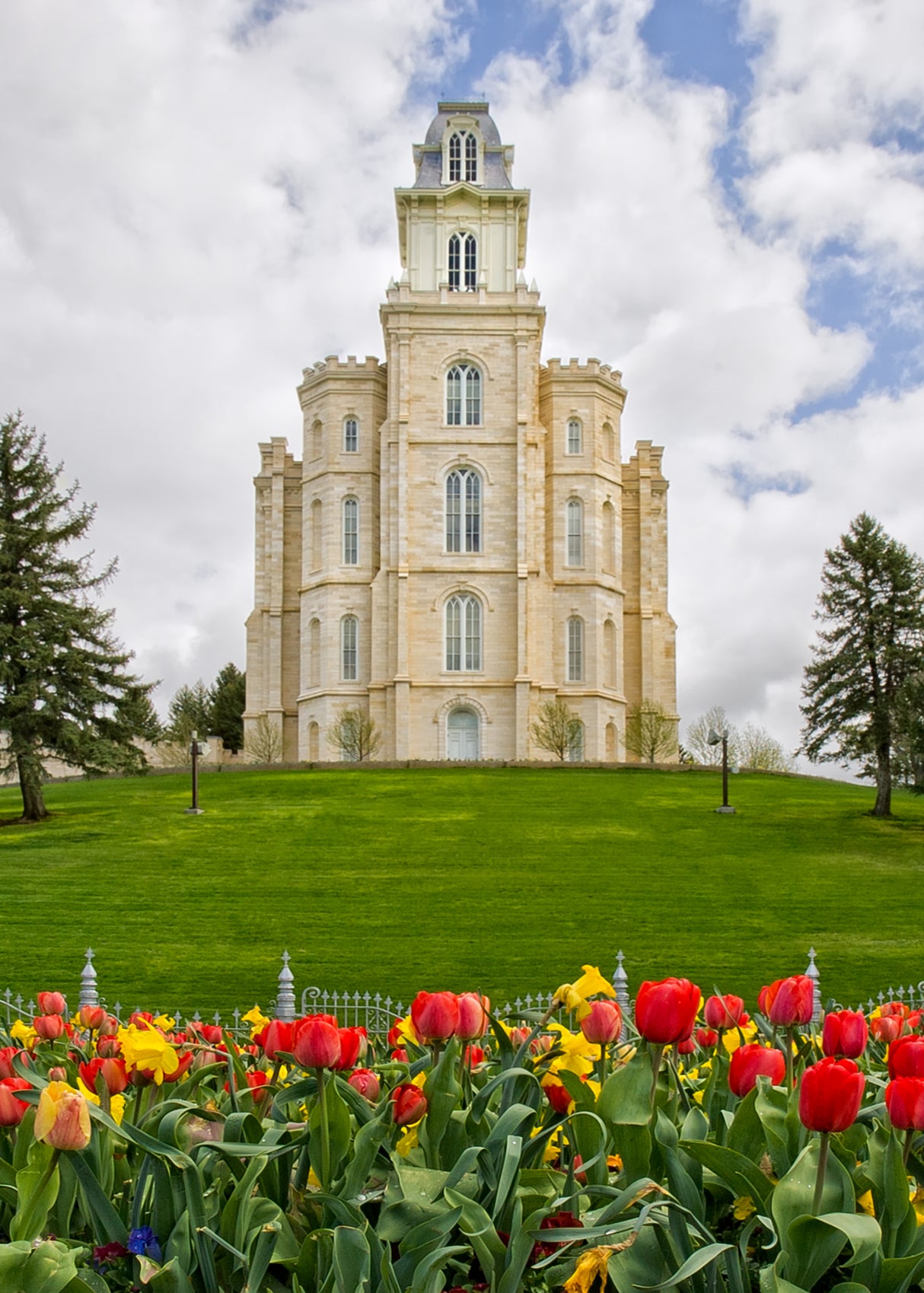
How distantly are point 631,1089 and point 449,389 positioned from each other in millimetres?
46108

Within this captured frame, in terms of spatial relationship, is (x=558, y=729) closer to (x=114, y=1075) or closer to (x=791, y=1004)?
(x=791, y=1004)

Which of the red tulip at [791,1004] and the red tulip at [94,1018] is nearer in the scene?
the red tulip at [791,1004]

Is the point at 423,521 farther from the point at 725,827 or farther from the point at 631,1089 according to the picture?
the point at 631,1089

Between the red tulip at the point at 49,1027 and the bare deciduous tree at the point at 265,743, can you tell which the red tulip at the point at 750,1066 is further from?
the bare deciduous tree at the point at 265,743

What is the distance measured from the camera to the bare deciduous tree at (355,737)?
42938mm

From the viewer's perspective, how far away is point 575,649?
47.0 m

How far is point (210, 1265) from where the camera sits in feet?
7.68

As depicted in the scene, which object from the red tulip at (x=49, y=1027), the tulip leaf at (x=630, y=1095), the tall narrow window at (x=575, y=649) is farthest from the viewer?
the tall narrow window at (x=575, y=649)

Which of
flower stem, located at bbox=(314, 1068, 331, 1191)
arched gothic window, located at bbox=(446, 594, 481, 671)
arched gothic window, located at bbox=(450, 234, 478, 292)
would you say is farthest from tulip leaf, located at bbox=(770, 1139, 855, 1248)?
arched gothic window, located at bbox=(450, 234, 478, 292)

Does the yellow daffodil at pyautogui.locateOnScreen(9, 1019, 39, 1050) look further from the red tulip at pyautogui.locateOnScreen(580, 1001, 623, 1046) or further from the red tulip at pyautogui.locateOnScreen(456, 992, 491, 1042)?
Result: the red tulip at pyautogui.locateOnScreen(580, 1001, 623, 1046)

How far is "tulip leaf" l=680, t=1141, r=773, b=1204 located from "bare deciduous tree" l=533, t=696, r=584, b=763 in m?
39.3

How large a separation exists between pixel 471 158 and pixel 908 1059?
5259cm

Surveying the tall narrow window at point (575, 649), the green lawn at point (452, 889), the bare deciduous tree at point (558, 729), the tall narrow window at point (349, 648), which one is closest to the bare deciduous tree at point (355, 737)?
the tall narrow window at point (349, 648)

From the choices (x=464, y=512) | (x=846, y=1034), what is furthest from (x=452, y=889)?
(x=464, y=512)
